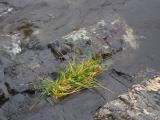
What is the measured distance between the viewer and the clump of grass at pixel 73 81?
6.58 meters

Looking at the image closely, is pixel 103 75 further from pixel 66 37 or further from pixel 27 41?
pixel 27 41

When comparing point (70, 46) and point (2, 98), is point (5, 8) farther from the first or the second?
point (2, 98)

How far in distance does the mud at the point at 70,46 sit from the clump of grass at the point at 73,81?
0.46 ft

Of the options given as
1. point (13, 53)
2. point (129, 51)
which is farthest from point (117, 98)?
point (13, 53)

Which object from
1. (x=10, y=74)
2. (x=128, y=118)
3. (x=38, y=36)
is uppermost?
(x=38, y=36)

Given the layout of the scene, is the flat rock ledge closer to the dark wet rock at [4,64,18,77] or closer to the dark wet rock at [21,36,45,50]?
the dark wet rock at [4,64,18,77]

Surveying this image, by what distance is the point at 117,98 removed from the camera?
6.36 meters

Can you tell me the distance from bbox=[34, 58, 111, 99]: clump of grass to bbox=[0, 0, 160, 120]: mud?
0.14 meters

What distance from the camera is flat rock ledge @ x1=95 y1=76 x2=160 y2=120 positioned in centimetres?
593

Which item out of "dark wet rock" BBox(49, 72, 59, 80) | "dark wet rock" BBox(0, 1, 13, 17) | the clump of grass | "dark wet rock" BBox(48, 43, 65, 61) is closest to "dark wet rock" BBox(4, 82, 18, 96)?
the clump of grass

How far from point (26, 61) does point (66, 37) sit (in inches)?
43.0

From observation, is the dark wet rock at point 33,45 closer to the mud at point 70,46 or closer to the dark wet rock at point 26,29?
the mud at point 70,46

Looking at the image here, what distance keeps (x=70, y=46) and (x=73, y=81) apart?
1216mm

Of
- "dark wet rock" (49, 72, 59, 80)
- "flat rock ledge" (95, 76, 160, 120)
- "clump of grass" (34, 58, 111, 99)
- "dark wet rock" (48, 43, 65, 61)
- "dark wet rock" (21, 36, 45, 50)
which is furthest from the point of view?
"dark wet rock" (21, 36, 45, 50)
